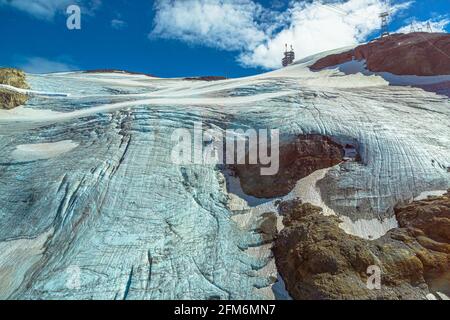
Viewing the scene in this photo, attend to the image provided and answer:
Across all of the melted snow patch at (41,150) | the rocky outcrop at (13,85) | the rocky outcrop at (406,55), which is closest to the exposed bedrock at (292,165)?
the melted snow patch at (41,150)

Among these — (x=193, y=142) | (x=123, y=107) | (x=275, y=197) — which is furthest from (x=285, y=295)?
(x=123, y=107)

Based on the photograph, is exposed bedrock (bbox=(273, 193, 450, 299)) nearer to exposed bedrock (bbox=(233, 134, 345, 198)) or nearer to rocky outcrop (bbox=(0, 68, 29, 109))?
exposed bedrock (bbox=(233, 134, 345, 198))

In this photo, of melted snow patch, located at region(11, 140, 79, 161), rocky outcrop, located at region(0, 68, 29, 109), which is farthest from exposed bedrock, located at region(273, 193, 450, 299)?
rocky outcrop, located at region(0, 68, 29, 109)

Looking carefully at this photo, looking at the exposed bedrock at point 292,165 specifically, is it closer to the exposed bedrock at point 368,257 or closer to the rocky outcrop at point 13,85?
the exposed bedrock at point 368,257

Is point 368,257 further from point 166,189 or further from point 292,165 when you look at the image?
point 166,189

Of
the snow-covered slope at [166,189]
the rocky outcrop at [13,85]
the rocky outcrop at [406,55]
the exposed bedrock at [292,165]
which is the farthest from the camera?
the rocky outcrop at [406,55]
